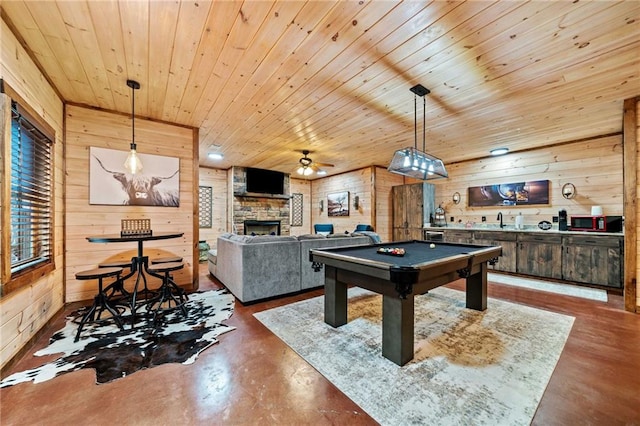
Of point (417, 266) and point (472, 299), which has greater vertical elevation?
point (417, 266)

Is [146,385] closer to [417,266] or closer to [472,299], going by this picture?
[417,266]

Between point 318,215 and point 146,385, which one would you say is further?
point 318,215

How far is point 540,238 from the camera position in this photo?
466cm

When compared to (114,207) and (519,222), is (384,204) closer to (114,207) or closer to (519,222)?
(519,222)

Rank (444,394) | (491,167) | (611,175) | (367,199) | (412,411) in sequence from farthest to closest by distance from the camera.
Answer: (367,199) < (491,167) < (611,175) < (444,394) < (412,411)

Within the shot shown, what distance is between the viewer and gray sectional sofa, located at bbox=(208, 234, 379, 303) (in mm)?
3412

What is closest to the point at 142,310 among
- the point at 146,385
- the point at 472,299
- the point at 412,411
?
the point at 146,385

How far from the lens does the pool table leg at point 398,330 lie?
2055mm

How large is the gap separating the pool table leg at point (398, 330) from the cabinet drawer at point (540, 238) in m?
4.11

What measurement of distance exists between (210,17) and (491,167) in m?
6.15

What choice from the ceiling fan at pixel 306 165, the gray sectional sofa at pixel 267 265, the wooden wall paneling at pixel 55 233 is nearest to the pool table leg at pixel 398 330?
the gray sectional sofa at pixel 267 265

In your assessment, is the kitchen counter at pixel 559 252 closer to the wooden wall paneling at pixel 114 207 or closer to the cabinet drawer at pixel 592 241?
the cabinet drawer at pixel 592 241

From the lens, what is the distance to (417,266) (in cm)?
196

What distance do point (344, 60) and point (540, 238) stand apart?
15.9ft
